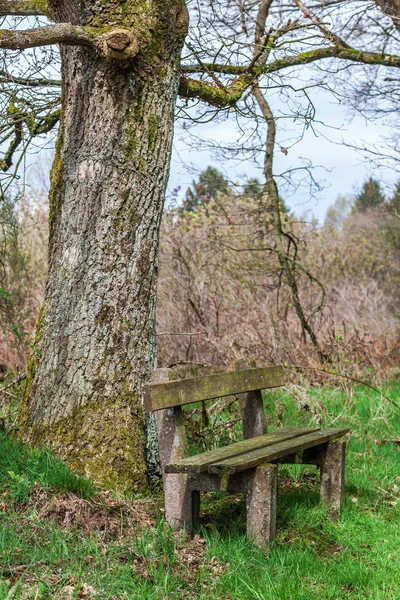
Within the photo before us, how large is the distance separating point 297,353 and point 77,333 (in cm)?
538

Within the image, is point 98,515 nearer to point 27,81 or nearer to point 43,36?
point 43,36

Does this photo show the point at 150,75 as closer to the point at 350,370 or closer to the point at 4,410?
the point at 4,410

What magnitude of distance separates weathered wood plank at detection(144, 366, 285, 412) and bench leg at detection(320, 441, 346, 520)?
685mm

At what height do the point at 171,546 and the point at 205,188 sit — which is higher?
the point at 205,188

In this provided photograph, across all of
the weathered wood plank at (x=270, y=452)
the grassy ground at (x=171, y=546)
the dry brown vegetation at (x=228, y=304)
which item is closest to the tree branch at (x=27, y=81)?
the dry brown vegetation at (x=228, y=304)

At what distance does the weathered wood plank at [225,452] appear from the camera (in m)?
3.91

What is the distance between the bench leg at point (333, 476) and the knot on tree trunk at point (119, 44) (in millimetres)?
3119

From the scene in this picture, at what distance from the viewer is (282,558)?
3.95 m

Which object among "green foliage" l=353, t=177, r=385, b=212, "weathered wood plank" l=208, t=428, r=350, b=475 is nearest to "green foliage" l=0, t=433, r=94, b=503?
"weathered wood plank" l=208, t=428, r=350, b=475

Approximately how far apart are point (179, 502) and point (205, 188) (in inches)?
317

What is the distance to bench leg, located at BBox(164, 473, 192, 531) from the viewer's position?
427 centimetres

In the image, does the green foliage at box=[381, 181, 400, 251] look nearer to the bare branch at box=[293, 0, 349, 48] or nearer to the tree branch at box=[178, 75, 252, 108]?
the bare branch at box=[293, 0, 349, 48]

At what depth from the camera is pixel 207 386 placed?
469 cm

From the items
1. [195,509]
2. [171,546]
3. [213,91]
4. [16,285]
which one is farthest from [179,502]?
[16,285]
